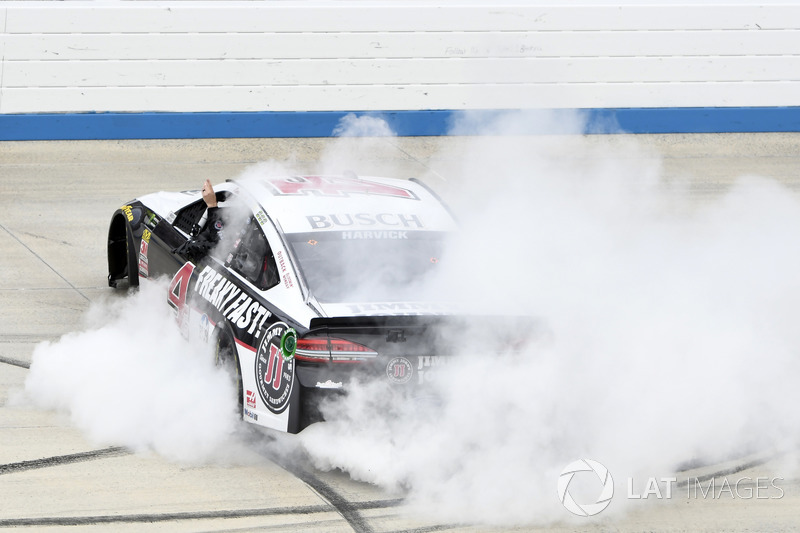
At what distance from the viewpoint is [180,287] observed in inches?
266

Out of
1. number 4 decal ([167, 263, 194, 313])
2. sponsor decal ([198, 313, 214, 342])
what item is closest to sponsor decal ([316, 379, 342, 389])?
sponsor decal ([198, 313, 214, 342])

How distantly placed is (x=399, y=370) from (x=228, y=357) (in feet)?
3.57

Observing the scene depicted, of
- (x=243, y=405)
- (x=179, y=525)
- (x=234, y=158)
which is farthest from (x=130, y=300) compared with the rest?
(x=234, y=158)

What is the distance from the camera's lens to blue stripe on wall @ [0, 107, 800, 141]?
1260 cm

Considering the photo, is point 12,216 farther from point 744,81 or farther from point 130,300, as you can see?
point 744,81

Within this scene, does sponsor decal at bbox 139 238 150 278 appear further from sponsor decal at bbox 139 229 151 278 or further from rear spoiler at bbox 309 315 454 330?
rear spoiler at bbox 309 315 454 330

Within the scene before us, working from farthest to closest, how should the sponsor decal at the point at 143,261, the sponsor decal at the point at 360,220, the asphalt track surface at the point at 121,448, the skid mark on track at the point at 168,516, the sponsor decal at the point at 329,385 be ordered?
the sponsor decal at the point at 143,261
the sponsor decal at the point at 360,220
the sponsor decal at the point at 329,385
the asphalt track surface at the point at 121,448
the skid mark on track at the point at 168,516

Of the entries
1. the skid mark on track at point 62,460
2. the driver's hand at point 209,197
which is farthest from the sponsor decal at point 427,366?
the driver's hand at point 209,197

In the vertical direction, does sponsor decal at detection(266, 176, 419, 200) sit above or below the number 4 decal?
above

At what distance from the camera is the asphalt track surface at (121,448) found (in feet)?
16.8

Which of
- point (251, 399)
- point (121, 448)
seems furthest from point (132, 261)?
point (251, 399)

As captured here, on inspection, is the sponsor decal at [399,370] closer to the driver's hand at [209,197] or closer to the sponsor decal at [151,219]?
the driver's hand at [209,197]

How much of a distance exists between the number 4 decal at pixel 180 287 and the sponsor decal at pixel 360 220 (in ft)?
2.91

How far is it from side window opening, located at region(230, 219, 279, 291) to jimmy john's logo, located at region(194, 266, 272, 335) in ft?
0.32
